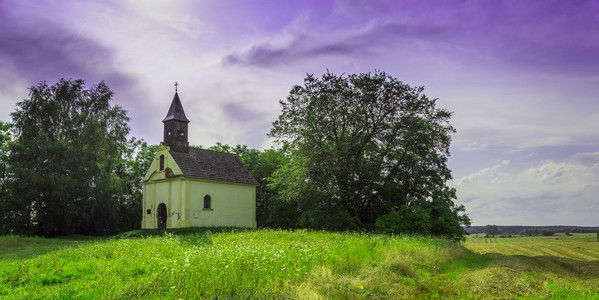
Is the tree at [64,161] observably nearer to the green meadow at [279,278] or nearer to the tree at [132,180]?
the tree at [132,180]

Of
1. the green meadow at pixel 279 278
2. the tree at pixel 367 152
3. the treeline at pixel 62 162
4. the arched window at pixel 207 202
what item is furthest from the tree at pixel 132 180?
the green meadow at pixel 279 278

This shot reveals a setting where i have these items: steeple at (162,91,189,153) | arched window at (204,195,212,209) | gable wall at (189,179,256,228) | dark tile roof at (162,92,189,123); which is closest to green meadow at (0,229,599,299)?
gable wall at (189,179,256,228)

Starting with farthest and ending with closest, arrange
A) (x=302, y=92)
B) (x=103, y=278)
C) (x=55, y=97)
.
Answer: (x=55, y=97) → (x=302, y=92) → (x=103, y=278)

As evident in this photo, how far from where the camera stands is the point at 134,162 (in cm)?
4759

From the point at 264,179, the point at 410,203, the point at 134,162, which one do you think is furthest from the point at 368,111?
the point at 134,162

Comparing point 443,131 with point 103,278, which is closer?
point 103,278

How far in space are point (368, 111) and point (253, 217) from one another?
51.1 feet

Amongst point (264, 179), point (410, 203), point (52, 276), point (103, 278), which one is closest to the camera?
point (103, 278)

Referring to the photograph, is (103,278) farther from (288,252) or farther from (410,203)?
(410,203)

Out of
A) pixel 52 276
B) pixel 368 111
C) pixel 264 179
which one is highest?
pixel 368 111

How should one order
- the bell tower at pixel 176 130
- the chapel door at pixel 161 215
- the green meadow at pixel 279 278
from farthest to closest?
the bell tower at pixel 176 130, the chapel door at pixel 161 215, the green meadow at pixel 279 278

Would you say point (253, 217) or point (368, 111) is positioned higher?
point (368, 111)

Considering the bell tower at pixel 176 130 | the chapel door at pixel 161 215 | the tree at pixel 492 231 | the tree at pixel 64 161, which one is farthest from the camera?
the tree at pixel 492 231

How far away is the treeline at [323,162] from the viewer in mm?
29641
